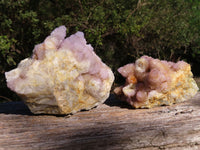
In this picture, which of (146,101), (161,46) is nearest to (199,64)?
(161,46)

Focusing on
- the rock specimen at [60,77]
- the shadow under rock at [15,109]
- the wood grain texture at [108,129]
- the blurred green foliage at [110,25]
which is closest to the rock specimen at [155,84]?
the wood grain texture at [108,129]

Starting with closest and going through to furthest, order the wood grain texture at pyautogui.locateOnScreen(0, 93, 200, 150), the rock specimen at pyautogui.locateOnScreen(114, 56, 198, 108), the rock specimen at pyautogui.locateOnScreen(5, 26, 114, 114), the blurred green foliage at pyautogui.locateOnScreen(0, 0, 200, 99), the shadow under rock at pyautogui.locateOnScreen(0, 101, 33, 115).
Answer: the wood grain texture at pyautogui.locateOnScreen(0, 93, 200, 150) < the rock specimen at pyautogui.locateOnScreen(5, 26, 114, 114) < the rock specimen at pyautogui.locateOnScreen(114, 56, 198, 108) < the shadow under rock at pyautogui.locateOnScreen(0, 101, 33, 115) < the blurred green foliage at pyautogui.locateOnScreen(0, 0, 200, 99)

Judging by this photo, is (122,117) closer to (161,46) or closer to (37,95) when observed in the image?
(37,95)

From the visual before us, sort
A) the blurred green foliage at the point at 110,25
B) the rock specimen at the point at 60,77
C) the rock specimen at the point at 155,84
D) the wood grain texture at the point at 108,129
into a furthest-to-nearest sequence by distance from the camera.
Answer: the blurred green foliage at the point at 110,25 → the rock specimen at the point at 155,84 → the rock specimen at the point at 60,77 → the wood grain texture at the point at 108,129

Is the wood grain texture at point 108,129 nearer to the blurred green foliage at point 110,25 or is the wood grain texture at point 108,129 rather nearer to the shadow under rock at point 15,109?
the shadow under rock at point 15,109

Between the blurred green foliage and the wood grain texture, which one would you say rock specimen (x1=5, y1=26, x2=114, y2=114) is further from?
the blurred green foliage

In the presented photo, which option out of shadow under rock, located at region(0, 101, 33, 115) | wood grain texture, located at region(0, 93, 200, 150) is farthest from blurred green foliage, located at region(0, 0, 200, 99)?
wood grain texture, located at region(0, 93, 200, 150)

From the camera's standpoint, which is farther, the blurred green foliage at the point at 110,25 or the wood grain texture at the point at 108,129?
the blurred green foliage at the point at 110,25
